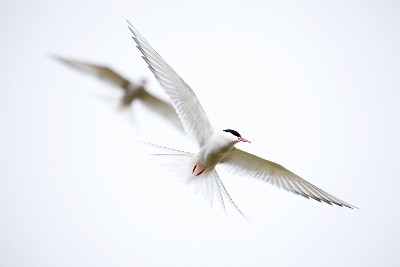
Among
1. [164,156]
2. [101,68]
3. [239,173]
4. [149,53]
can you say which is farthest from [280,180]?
[101,68]

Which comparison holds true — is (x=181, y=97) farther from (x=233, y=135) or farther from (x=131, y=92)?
(x=131, y=92)

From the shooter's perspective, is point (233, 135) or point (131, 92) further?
point (131, 92)

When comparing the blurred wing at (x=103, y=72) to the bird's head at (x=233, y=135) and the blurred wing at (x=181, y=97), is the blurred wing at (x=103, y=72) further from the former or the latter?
the bird's head at (x=233, y=135)

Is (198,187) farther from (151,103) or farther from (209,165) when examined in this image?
(151,103)

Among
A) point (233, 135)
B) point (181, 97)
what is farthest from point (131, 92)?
point (233, 135)

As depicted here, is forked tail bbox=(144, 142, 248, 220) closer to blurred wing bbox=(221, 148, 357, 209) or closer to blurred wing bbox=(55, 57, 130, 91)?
blurred wing bbox=(221, 148, 357, 209)

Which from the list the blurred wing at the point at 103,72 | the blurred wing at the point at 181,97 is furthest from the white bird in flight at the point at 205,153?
the blurred wing at the point at 103,72
